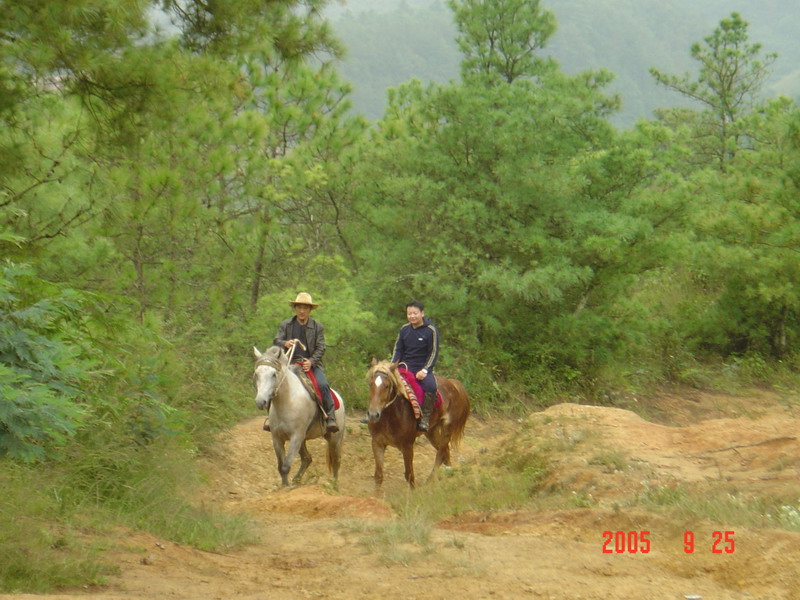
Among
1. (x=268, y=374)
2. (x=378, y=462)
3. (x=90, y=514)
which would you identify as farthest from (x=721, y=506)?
(x=268, y=374)

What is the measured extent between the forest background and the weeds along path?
161cm

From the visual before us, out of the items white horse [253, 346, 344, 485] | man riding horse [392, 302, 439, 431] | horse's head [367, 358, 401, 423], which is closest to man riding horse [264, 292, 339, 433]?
white horse [253, 346, 344, 485]

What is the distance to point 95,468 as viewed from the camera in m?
7.31

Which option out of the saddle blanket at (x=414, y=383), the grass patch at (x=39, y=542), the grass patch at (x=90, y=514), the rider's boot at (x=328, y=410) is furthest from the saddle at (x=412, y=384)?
→ the grass patch at (x=39, y=542)

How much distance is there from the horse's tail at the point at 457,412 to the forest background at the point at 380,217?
11.9ft

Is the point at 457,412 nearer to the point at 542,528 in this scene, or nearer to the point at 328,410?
the point at 328,410

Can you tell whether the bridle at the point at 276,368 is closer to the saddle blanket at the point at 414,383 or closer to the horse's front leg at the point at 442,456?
the saddle blanket at the point at 414,383

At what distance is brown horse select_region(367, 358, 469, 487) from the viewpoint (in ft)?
37.5

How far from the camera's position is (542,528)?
8.12 meters

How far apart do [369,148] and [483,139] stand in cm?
258

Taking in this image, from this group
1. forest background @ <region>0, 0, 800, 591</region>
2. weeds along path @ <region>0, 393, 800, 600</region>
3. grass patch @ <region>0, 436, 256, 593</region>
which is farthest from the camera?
forest background @ <region>0, 0, 800, 591</region>

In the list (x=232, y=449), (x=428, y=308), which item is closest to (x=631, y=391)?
(x=428, y=308)

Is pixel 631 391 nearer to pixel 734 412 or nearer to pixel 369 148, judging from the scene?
pixel 734 412
